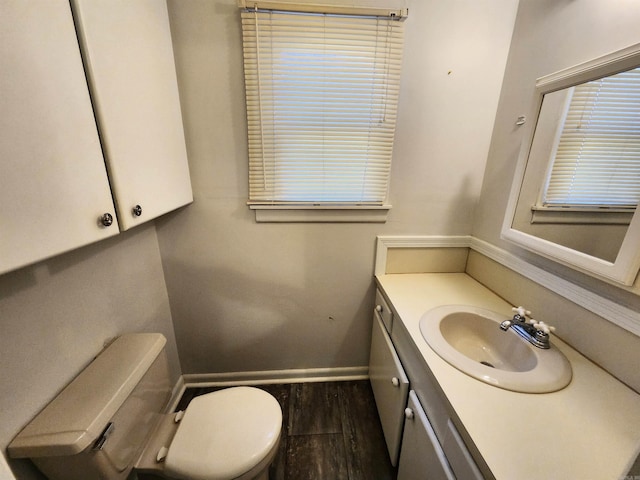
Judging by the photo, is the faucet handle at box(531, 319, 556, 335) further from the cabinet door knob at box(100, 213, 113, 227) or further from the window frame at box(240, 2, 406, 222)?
the cabinet door knob at box(100, 213, 113, 227)

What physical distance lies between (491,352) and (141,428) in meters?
1.40

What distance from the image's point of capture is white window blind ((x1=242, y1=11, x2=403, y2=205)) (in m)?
1.09

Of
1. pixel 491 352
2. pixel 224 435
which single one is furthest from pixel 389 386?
pixel 224 435

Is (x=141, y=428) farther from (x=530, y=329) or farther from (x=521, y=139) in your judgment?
(x=521, y=139)

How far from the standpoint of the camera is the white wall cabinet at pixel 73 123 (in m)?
0.46

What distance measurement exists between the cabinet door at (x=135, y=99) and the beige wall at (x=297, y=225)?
5.8 inches

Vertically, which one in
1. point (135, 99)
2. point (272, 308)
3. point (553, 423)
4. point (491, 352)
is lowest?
point (272, 308)

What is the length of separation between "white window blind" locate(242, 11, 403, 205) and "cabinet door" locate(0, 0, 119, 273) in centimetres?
69

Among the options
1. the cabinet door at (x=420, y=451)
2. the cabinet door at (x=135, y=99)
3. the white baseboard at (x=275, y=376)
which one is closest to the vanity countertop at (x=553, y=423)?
the cabinet door at (x=420, y=451)

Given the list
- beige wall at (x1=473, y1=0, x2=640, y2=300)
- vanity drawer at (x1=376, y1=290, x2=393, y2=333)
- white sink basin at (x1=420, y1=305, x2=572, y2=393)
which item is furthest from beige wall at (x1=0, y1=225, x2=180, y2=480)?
beige wall at (x1=473, y1=0, x2=640, y2=300)

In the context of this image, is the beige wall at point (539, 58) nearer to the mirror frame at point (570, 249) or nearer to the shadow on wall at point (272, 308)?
the mirror frame at point (570, 249)

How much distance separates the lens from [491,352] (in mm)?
1041

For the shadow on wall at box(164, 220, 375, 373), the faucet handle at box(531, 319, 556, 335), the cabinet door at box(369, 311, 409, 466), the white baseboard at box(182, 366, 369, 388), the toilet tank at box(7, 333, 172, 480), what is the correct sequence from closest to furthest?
the toilet tank at box(7, 333, 172, 480)
the faucet handle at box(531, 319, 556, 335)
the cabinet door at box(369, 311, 409, 466)
the shadow on wall at box(164, 220, 375, 373)
the white baseboard at box(182, 366, 369, 388)

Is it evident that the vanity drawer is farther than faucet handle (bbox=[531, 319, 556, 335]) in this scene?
Yes
